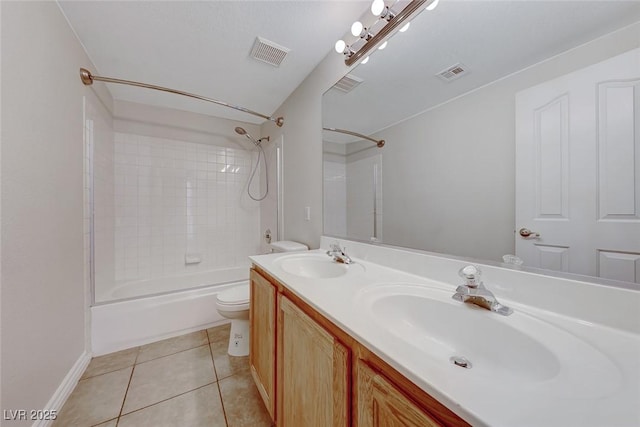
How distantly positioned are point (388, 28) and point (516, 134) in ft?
2.67

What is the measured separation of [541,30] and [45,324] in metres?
2.34

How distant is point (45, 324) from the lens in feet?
3.58

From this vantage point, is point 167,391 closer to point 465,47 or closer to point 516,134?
point 516,134

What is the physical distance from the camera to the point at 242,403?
1217mm

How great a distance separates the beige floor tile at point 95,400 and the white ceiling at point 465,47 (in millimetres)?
2040

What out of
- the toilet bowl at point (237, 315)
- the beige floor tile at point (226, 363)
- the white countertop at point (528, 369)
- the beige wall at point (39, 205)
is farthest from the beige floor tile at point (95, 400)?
the white countertop at point (528, 369)

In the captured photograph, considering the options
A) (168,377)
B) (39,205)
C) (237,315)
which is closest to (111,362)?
(168,377)

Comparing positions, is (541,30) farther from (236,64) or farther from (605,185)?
(236,64)

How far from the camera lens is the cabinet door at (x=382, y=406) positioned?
0.39 meters

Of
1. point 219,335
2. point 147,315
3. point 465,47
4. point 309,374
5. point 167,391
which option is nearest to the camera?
point 309,374

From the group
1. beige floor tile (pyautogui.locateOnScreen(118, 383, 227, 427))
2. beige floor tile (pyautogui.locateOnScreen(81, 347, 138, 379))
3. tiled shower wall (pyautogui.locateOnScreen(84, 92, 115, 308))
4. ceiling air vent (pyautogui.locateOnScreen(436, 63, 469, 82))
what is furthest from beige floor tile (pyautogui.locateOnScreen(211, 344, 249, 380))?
ceiling air vent (pyautogui.locateOnScreen(436, 63, 469, 82))

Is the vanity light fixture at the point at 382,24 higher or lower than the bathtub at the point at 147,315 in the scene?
higher

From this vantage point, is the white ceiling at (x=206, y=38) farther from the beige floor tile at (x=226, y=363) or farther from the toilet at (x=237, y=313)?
the beige floor tile at (x=226, y=363)

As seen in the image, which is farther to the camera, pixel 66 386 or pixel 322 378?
pixel 66 386
